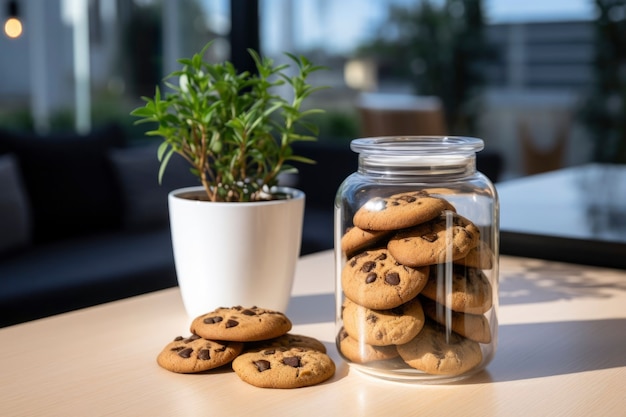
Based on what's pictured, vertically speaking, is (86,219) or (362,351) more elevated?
(362,351)

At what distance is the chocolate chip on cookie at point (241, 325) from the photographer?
0.89 meters

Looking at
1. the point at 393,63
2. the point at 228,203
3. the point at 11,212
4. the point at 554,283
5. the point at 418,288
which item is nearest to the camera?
the point at 418,288

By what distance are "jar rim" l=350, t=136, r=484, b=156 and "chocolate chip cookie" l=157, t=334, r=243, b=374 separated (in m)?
0.25

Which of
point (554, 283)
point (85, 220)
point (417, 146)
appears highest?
point (417, 146)

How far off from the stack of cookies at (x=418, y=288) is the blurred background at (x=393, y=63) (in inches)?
190

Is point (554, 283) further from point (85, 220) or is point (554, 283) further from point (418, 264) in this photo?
point (85, 220)

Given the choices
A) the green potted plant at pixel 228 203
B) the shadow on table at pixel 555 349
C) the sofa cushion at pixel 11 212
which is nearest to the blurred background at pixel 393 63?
the sofa cushion at pixel 11 212

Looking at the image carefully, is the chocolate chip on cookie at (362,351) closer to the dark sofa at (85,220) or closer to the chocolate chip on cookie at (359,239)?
the chocolate chip on cookie at (359,239)

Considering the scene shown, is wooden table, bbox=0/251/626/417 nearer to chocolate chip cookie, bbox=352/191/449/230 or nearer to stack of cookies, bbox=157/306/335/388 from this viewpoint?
stack of cookies, bbox=157/306/335/388

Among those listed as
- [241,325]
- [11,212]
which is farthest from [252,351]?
[11,212]

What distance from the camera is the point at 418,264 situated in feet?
2.76

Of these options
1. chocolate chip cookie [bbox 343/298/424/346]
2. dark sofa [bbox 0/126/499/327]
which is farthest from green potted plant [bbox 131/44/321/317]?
dark sofa [bbox 0/126/499/327]

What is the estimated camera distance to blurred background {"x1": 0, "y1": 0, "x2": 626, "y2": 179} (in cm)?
554

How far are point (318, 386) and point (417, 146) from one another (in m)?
0.27
